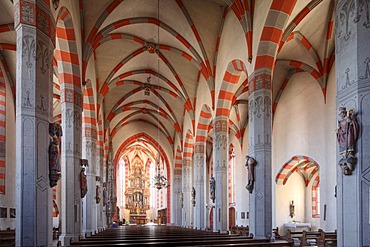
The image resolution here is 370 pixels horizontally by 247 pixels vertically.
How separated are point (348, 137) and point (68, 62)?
9.60 m

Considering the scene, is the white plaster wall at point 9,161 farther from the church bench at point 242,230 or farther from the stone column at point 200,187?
the church bench at point 242,230

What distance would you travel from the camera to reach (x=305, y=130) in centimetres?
1880

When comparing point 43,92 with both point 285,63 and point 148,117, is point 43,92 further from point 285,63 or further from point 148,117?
point 148,117

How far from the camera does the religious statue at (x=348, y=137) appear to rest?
6.63 meters

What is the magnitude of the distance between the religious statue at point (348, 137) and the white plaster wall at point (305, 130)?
1026 centimetres

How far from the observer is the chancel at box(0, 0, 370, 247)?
23.8 feet

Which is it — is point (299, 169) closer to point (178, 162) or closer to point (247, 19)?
point (178, 162)

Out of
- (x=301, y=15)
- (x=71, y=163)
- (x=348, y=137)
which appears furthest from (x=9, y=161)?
(x=348, y=137)

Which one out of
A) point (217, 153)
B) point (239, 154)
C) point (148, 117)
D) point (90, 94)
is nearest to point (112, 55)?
point (90, 94)

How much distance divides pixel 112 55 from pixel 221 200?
9.77 meters

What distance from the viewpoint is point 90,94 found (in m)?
18.0

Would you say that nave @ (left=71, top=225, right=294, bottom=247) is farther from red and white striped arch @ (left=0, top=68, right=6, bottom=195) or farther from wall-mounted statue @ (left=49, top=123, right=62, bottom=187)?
red and white striped arch @ (left=0, top=68, right=6, bottom=195)

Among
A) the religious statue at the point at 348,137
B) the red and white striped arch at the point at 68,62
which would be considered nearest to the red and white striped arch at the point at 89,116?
the red and white striped arch at the point at 68,62

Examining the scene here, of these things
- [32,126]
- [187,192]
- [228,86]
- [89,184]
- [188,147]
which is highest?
[228,86]
